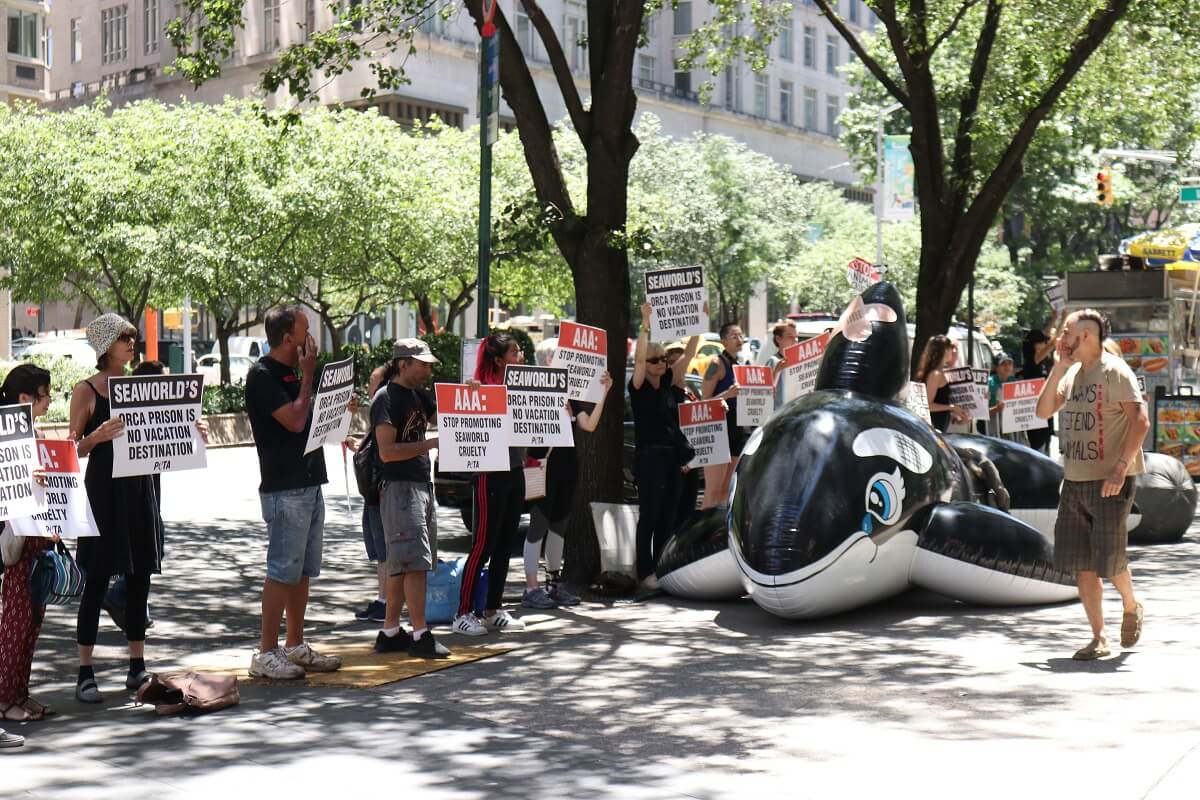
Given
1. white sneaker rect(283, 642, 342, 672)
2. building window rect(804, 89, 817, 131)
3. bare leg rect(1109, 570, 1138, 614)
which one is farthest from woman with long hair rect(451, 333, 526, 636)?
building window rect(804, 89, 817, 131)

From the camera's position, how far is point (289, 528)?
26.3 feet

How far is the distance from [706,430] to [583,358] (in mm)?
1646

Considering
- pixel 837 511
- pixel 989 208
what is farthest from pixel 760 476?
pixel 989 208

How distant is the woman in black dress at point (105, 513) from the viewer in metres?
7.64

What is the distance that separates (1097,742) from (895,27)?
11987mm

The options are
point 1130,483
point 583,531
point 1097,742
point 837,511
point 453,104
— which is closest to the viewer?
point 1097,742

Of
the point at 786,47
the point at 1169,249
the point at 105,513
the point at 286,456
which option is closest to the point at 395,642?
the point at 286,456

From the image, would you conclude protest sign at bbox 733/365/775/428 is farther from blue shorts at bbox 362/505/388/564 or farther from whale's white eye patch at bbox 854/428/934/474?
blue shorts at bbox 362/505/388/564

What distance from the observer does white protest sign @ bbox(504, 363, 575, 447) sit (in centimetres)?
990

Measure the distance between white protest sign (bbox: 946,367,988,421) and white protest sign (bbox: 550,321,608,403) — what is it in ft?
16.8

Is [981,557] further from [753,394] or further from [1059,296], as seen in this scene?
[1059,296]

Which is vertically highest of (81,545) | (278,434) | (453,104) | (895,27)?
(453,104)

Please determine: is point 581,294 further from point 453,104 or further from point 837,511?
point 453,104

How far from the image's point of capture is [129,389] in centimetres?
764
